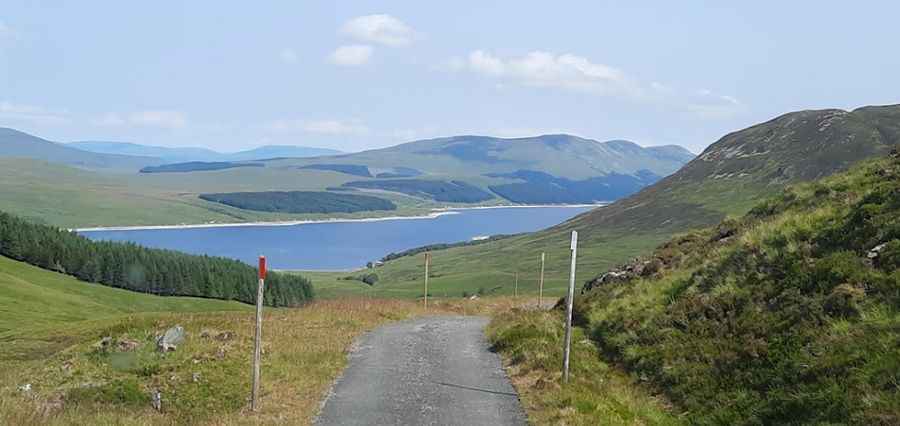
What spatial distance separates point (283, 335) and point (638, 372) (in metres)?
12.7

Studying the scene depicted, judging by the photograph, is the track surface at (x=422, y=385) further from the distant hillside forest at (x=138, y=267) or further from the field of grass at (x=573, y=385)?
the distant hillside forest at (x=138, y=267)

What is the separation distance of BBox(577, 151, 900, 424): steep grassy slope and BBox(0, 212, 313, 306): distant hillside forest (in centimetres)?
11915

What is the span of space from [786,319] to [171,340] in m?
17.2

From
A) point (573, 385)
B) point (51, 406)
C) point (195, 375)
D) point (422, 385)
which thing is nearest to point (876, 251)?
point (573, 385)

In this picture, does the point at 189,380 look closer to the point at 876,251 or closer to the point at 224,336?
the point at 224,336

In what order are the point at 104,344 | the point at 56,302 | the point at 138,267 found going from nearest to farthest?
1. the point at 104,344
2. the point at 56,302
3. the point at 138,267

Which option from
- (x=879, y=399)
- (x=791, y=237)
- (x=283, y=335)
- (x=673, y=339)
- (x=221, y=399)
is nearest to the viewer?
(x=879, y=399)

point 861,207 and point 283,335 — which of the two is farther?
point 283,335

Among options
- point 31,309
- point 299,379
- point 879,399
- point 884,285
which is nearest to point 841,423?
Result: point 879,399

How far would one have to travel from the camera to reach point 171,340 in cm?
2102

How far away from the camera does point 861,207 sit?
18172 mm

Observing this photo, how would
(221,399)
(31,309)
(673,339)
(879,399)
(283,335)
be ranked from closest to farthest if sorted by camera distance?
1. (879,399)
2. (221,399)
3. (673,339)
4. (283,335)
5. (31,309)

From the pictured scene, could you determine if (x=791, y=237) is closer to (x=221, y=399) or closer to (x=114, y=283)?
(x=221, y=399)

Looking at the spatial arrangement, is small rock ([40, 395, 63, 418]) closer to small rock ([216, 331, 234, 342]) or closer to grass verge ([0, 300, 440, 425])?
grass verge ([0, 300, 440, 425])
